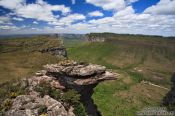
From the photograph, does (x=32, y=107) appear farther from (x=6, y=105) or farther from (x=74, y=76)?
(x=74, y=76)

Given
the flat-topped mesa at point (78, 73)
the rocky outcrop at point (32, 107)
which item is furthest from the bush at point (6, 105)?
the flat-topped mesa at point (78, 73)

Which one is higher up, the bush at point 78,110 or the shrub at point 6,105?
the shrub at point 6,105

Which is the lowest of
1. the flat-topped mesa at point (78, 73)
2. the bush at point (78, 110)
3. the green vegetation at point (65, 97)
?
the bush at point (78, 110)

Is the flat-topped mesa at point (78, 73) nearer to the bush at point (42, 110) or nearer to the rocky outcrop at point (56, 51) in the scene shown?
the bush at point (42, 110)

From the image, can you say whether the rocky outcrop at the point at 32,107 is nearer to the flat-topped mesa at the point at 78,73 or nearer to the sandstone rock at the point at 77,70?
the flat-topped mesa at the point at 78,73

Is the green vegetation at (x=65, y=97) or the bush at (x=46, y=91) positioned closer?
the bush at (x=46, y=91)

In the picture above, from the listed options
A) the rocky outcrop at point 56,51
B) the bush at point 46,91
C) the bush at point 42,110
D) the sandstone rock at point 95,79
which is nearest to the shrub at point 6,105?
the bush at point 42,110

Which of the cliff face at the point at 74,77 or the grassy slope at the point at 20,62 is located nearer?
the cliff face at the point at 74,77

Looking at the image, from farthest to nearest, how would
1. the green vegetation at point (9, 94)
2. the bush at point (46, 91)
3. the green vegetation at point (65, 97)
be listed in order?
the green vegetation at point (65, 97) < the bush at point (46, 91) < the green vegetation at point (9, 94)

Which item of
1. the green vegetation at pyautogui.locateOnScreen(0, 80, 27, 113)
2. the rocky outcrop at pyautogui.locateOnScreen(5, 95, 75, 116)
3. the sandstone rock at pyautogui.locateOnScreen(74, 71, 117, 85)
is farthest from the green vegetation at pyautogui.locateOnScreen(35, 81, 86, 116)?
the sandstone rock at pyautogui.locateOnScreen(74, 71, 117, 85)

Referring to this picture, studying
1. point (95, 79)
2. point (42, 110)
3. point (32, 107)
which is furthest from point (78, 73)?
point (32, 107)

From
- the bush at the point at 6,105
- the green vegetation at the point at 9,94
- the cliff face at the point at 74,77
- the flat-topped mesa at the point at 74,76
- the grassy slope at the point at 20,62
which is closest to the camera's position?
the bush at the point at 6,105
